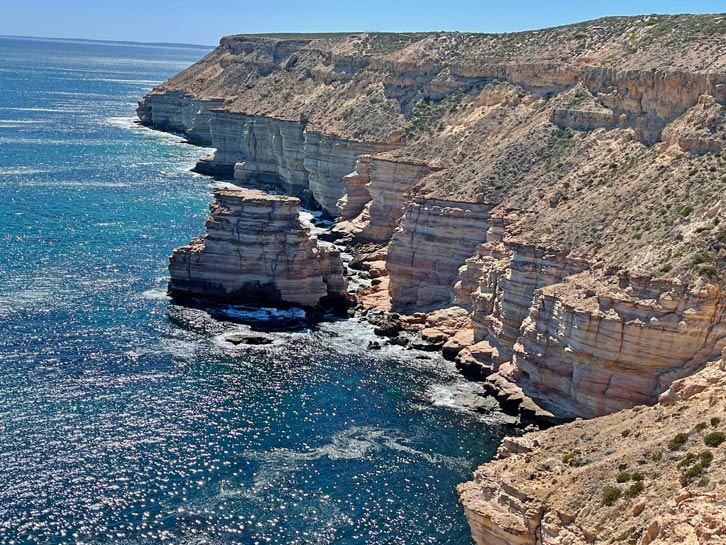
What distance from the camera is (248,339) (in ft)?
236

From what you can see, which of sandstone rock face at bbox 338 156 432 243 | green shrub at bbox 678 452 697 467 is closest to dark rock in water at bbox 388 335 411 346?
sandstone rock face at bbox 338 156 432 243

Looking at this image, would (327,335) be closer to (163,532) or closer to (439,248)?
(439,248)

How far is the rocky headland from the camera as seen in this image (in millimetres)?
38156

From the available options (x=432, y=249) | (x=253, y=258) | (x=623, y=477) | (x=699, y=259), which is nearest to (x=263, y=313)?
(x=253, y=258)

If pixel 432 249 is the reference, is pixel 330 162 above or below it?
above

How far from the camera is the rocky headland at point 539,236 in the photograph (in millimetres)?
38156

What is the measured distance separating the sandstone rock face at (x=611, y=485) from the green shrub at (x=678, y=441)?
178 millimetres

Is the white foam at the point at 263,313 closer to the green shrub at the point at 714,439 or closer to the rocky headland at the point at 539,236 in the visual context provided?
the rocky headland at the point at 539,236

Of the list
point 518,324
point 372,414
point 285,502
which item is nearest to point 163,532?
point 285,502

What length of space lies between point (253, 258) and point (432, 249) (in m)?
14.2

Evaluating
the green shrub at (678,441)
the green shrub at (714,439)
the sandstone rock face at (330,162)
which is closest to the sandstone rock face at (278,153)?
the sandstone rock face at (330,162)

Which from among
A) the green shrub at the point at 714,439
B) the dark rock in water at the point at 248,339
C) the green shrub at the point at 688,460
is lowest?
the dark rock in water at the point at 248,339

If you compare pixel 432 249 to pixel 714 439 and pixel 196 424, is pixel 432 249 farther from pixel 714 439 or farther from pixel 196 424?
pixel 714 439

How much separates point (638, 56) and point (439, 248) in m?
24.4
